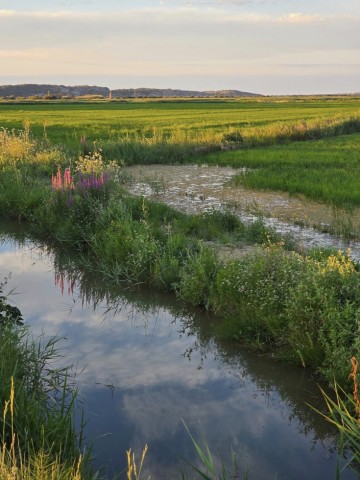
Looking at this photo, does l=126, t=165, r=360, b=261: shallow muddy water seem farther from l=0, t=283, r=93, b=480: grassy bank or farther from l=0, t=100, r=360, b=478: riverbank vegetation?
l=0, t=283, r=93, b=480: grassy bank

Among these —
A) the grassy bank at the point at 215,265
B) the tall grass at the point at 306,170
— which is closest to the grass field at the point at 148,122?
the tall grass at the point at 306,170

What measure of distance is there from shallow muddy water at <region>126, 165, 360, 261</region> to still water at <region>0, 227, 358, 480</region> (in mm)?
3169

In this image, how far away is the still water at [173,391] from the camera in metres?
4.29

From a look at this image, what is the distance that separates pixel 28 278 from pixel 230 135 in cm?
1596

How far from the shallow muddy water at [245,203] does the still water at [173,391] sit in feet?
10.4

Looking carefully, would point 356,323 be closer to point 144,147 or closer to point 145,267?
point 145,267

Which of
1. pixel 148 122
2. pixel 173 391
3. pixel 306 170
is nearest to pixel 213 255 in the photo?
pixel 173 391

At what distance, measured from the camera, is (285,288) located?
6.10 meters

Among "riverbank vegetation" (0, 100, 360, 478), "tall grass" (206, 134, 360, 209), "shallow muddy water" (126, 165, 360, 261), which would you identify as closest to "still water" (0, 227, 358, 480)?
"riverbank vegetation" (0, 100, 360, 478)

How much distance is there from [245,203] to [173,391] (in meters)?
8.01

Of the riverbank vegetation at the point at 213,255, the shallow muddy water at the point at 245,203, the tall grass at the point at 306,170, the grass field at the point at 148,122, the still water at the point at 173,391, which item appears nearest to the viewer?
the still water at the point at 173,391

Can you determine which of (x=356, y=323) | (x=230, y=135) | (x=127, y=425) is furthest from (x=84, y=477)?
(x=230, y=135)

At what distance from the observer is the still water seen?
429cm

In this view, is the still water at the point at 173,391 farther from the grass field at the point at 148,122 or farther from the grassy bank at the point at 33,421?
the grass field at the point at 148,122
